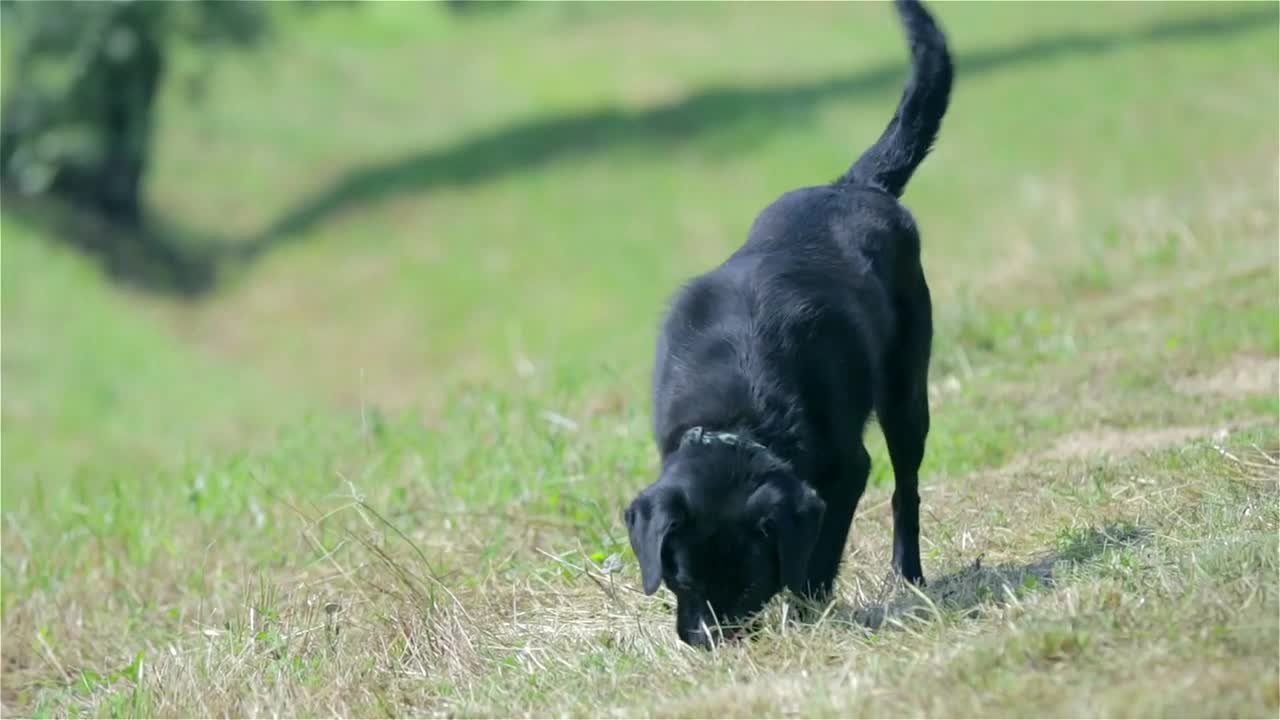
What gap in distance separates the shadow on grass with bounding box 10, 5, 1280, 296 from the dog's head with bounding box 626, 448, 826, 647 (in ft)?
72.7

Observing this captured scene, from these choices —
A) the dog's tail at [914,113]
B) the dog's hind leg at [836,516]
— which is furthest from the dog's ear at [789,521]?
the dog's tail at [914,113]

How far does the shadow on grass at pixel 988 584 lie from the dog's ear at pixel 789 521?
374 millimetres

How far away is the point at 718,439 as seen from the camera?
5.50 metres

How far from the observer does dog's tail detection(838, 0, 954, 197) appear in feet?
23.4

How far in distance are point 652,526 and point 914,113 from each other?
2784 mm

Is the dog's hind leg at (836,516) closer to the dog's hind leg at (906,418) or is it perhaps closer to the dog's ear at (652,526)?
the dog's hind leg at (906,418)

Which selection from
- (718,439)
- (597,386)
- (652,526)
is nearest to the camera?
(652,526)

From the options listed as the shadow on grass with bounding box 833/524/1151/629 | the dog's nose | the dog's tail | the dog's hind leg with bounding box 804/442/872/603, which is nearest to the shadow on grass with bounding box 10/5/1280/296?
the dog's tail

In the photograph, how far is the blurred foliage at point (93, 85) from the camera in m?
27.3

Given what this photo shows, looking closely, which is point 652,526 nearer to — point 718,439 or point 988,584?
point 718,439

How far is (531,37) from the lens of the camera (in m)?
37.2

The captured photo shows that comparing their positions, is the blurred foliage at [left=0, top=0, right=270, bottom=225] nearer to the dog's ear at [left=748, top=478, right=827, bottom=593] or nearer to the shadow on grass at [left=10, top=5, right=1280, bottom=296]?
the shadow on grass at [left=10, top=5, right=1280, bottom=296]

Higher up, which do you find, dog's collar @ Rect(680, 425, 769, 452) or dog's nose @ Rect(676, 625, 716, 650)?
dog's collar @ Rect(680, 425, 769, 452)

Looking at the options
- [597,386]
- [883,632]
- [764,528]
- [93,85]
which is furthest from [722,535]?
[93,85]
